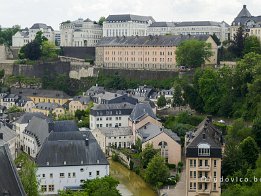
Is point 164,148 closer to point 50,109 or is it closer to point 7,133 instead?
point 7,133

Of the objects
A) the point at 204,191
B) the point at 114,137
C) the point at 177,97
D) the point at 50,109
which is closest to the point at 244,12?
the point at 177,97

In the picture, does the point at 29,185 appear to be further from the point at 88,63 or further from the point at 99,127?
the point at 88,63

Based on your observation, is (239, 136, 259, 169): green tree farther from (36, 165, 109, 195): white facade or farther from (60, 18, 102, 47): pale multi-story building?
(60, 18, 102, 47): pale multi-story building

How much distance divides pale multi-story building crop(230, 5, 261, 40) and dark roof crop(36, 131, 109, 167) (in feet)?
155

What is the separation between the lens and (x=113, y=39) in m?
85.9

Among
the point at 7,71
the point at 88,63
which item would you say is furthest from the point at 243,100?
the point at 7,71


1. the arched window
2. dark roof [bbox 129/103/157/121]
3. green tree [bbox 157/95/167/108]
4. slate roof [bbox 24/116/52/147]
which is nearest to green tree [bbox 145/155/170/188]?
the arched window

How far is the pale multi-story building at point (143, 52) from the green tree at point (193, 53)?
280cm

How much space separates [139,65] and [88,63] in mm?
8711

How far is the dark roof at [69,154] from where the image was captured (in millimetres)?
32750

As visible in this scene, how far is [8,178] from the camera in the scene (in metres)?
20.4

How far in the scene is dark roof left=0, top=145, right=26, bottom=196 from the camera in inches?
794

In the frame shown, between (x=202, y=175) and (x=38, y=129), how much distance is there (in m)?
15.8

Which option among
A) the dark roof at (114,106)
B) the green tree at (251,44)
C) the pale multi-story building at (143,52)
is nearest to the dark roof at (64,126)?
the dark roof at (114,106)
